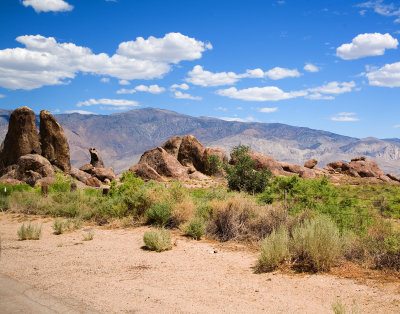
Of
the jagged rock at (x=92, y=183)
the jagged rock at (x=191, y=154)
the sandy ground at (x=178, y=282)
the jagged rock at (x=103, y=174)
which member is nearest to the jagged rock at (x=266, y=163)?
the jagged rock at (x=191, y=154)

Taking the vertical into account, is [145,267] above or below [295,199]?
below

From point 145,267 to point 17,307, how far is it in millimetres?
3365

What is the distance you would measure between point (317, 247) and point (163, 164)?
125 ft

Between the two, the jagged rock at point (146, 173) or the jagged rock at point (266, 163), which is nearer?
the jagged rock at point (146, 173)

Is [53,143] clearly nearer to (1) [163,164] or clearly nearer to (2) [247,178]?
(1) [163,164]

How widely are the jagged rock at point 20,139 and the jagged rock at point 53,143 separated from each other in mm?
878

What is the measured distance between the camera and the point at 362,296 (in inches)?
266

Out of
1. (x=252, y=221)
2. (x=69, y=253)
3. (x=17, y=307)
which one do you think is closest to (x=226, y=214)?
(x=252, y=221)

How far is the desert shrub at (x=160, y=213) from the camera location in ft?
46.0

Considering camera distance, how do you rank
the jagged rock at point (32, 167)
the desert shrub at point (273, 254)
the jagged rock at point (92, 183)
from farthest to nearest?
the jagged rock at point (92, 183), the jagged rock at point (32, 167), the desert shrub at point (273, 254)

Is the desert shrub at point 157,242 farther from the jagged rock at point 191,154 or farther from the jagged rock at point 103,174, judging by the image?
the jagged rock at point 191,154

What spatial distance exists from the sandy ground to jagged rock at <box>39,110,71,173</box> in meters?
30.0

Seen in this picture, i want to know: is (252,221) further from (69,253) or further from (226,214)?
(69,253)

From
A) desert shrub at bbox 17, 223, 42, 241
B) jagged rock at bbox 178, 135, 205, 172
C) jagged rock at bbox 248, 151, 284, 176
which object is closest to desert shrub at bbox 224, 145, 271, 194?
desert shrub at bbox 17, 223, 42, 241
